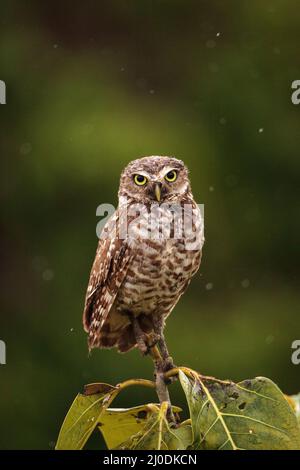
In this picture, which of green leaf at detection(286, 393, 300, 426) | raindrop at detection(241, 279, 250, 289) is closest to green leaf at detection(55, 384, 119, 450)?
green leaf at detection(286, 393, 300, 426)

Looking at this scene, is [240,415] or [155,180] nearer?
[240,415]

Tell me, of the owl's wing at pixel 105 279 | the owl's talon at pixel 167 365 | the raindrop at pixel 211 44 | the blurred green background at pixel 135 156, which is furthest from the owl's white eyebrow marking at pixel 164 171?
the raindrop at pixel 211 44

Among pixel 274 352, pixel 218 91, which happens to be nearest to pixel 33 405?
pixel 274 352

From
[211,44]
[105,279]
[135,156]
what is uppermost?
[211,44]

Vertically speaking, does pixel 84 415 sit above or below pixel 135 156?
below

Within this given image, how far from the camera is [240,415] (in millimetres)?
1726

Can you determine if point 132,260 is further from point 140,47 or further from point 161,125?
point 140,47

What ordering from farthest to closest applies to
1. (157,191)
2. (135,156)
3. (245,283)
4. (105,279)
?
(245,283)
(135,156)
(105,279)
(157,191)

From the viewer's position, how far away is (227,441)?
5.55ft

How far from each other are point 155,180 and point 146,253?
0.68 ft

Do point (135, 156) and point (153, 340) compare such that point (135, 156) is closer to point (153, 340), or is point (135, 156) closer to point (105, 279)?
point (105, 279)

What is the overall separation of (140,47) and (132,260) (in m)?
4.38

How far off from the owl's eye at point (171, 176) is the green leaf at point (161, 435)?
0.52 m

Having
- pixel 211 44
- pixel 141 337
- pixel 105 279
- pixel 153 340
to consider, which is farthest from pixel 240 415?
pixel 211 44
